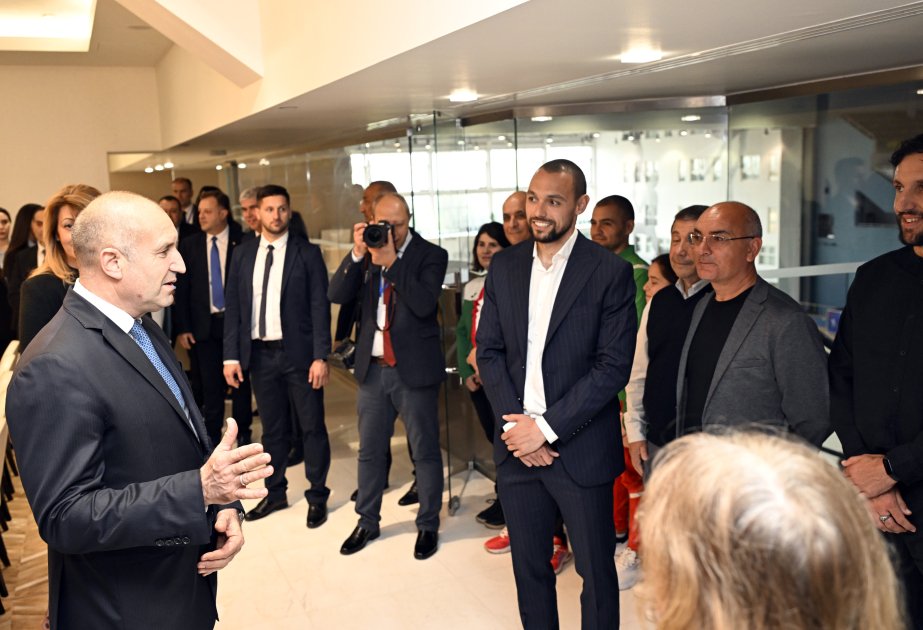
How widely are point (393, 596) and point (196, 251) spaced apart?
3.07 meters

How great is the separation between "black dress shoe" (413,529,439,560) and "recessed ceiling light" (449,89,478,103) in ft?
7.03

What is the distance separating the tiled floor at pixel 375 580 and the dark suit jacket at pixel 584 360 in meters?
0.91

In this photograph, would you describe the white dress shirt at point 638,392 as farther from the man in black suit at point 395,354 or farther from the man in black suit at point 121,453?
the man in black suit at point 121,453

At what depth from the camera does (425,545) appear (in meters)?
4.05

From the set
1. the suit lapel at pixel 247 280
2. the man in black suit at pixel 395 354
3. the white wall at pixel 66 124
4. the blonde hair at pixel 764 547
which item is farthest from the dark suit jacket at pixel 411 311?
the white wall at pixel 66 124

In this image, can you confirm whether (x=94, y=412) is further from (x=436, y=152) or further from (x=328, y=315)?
(x=436, y=152)

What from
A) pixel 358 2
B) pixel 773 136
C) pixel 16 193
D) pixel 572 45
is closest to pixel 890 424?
pixel 572 45

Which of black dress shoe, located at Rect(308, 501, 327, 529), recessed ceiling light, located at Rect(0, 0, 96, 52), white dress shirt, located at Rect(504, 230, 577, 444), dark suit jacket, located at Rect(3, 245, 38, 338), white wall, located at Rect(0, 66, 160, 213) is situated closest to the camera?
white dress shirt, located at Rect(504, 230, 577, 444)

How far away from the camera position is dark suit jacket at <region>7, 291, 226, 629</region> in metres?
1.72

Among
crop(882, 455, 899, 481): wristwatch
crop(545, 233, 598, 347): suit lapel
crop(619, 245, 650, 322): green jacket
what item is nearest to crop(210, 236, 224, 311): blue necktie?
crop(619, 245, 650, 322): green jacket

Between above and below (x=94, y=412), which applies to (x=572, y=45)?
above

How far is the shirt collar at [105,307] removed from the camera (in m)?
1.91

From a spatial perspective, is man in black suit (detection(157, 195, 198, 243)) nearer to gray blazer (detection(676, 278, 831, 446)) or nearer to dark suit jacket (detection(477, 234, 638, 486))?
dark suit jacket (detection(477, 234, 638, 486))

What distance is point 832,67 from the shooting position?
146 inches
